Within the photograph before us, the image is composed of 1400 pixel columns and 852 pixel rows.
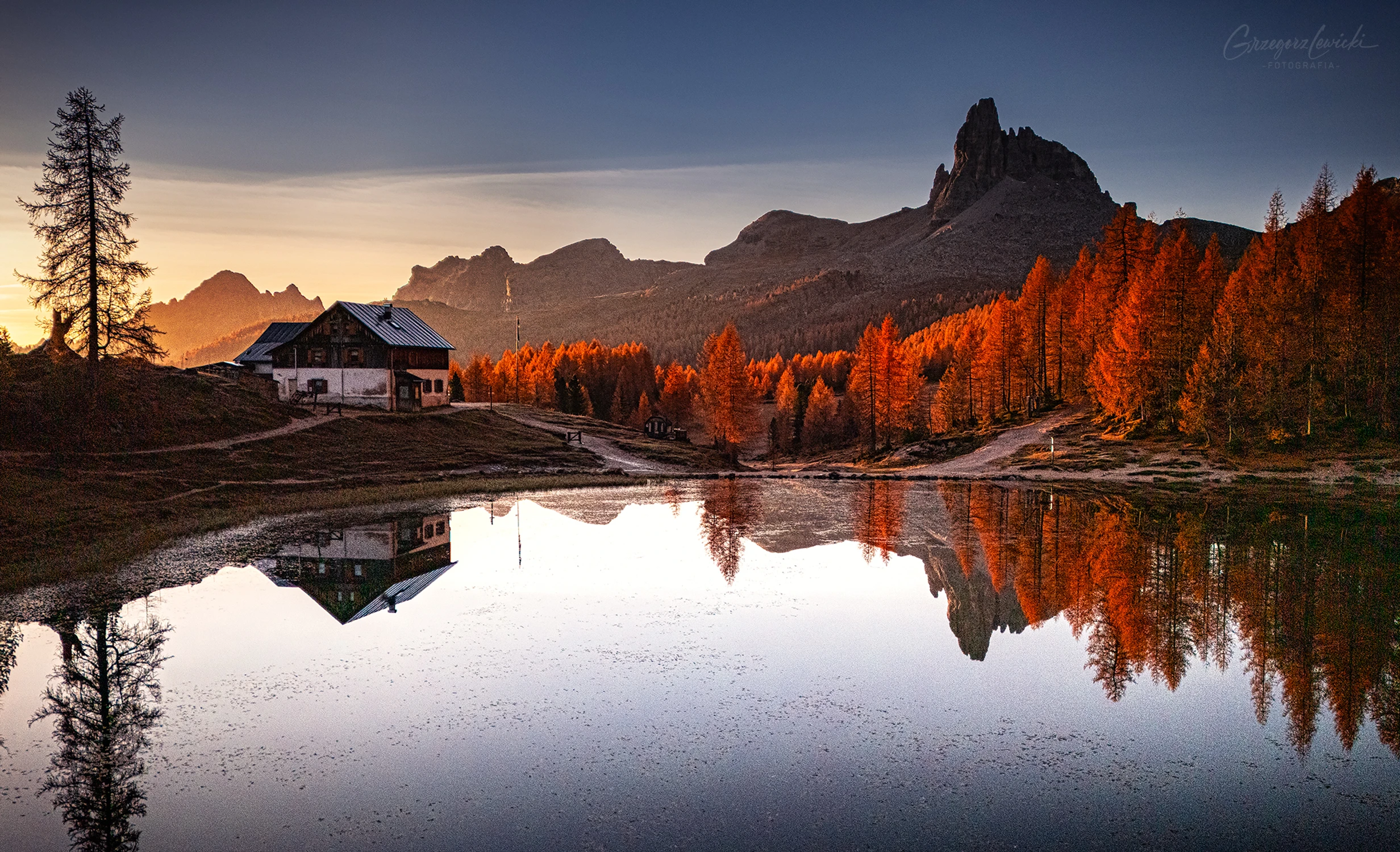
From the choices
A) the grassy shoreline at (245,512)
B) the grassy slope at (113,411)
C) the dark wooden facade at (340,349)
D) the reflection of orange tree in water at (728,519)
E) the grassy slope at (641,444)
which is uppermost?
the dark wooden facade at (340,349)

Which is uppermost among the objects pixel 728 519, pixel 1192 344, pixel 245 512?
pixel 1192 344

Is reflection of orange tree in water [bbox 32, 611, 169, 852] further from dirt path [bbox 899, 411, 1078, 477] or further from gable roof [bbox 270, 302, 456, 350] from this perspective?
gable roof [bbox 270, 302, 456, 350]

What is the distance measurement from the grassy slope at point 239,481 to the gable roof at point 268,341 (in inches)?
825

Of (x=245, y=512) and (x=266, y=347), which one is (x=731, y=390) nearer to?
(x=266, y=347)

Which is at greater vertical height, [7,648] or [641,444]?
[641,444]

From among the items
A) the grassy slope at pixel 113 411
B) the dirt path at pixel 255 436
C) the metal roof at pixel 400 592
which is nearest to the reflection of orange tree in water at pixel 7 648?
the metal roof at pixel 400 592

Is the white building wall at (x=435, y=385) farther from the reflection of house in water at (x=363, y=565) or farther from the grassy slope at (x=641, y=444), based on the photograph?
the reflection of house in water at (x=363, y=565)

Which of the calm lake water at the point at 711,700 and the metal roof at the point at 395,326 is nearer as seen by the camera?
the calm lake water at the point at 711,700

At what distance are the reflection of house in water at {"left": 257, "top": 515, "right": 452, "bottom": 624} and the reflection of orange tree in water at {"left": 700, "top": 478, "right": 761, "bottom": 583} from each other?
872 centimetres

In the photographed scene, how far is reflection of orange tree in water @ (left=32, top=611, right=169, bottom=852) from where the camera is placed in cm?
1057

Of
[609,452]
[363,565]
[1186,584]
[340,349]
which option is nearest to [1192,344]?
[1186,584]

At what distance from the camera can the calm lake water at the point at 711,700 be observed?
10367 millimetres

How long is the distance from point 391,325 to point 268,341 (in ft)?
57.5

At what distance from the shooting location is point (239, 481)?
41250 mm
